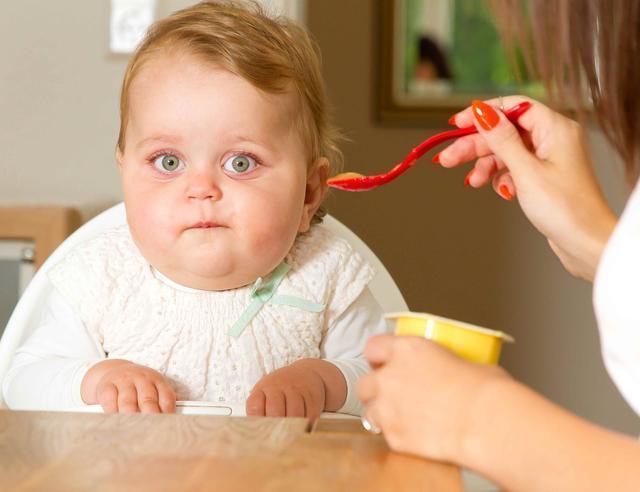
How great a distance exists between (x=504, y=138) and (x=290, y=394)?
348 mm

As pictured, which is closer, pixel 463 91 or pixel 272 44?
pixel 272 44

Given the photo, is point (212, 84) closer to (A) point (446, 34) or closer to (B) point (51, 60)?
(B) point (51, 60)

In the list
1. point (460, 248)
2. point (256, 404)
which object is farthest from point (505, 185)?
point (460, 248)

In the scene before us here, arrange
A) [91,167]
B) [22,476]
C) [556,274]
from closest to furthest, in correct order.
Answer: [22,476], [91,167], [556,274]

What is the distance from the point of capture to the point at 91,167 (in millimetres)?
1960

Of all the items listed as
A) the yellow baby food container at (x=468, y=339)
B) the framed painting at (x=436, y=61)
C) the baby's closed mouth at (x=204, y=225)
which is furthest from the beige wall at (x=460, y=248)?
the yellow baby food container at (x=468, y=339)

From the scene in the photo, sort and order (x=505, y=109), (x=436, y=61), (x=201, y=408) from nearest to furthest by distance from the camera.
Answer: (x=201, y=408) → (x=505, y=109) → (x=436, y=61)

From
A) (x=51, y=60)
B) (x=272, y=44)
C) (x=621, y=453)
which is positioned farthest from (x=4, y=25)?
(x=621, y=453)

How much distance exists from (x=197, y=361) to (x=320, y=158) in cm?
30

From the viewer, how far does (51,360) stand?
122cm

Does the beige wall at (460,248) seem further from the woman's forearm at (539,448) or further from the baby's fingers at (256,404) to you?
the woman's forearm at (539,448)

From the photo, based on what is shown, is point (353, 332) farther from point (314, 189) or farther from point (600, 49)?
point (600, 49)

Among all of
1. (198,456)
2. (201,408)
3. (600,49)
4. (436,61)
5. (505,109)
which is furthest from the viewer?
(436,61)

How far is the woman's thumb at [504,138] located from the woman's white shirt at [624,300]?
406 millimetres
